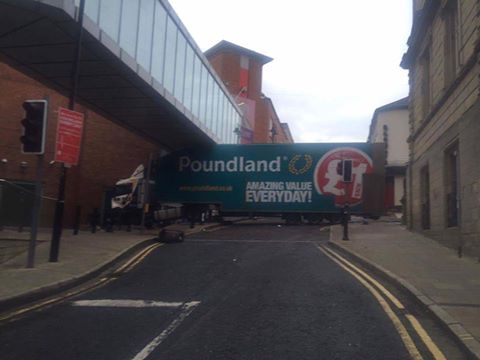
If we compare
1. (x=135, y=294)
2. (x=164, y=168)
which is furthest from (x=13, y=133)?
(x=135, y=294)

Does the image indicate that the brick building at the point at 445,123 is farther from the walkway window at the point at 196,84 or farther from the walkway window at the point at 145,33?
the walkway window at the point at 145,33

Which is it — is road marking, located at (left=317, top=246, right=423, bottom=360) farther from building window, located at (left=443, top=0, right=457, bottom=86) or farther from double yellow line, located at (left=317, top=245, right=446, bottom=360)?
building window, located at (left=443, top=0, right=457, bottom=86)

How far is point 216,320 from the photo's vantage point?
793cm

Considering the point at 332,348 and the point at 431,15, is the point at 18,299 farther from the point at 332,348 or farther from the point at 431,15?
the point at 431,15

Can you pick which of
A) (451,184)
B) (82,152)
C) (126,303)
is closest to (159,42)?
(451,184)

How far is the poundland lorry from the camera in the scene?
28.3 metres

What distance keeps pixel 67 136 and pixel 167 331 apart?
7.20m

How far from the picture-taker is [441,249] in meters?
16.7

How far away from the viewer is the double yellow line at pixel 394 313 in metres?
6.43

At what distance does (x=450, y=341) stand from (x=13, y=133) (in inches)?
1030

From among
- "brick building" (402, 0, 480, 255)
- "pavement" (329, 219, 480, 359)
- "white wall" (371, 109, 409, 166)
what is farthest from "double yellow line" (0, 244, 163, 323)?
"white wall" (371, 109, 409, 166)

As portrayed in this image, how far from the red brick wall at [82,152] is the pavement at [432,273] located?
16533mm

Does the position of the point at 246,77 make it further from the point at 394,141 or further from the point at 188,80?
the point at 188,80

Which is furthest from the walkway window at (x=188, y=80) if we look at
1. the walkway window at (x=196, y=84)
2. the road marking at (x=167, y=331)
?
the road marking at (x=167, y=331)
